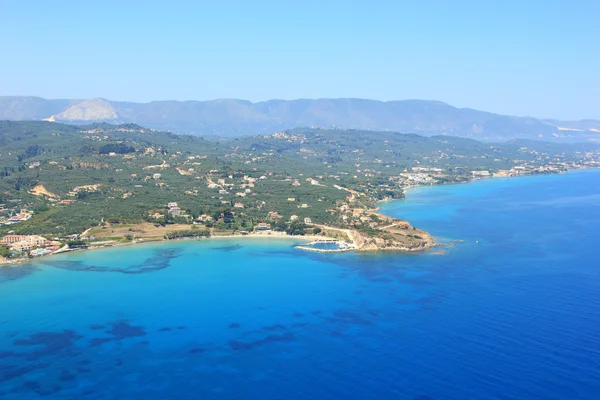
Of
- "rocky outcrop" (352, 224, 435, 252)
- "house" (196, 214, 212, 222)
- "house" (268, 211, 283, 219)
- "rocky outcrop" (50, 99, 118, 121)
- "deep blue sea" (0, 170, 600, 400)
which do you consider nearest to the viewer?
"deep blue sea" (0, 170, 600, 400)

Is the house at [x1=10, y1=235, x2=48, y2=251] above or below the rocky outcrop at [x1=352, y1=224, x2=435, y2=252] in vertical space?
below

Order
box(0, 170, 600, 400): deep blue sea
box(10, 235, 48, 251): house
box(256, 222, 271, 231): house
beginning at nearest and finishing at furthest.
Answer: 1. box(0, 170, 600, 400): deep blue sea
2. box(10, 235, 48, 251): house
3. box(256, 222, 271, 231): house

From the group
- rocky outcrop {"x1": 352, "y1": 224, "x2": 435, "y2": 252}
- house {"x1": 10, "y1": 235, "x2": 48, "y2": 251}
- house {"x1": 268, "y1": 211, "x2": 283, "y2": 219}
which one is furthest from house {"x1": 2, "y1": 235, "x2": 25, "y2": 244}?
rocky outcrop {"x1": 352, "y1": 224, "x2": 435, "y2": 252}

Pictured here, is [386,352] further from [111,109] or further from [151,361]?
[111,109]

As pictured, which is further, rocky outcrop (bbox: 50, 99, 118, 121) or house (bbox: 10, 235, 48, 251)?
rocky outcrop (bbox: 50, 99, 118, 121)

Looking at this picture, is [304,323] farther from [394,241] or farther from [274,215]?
[274,215]

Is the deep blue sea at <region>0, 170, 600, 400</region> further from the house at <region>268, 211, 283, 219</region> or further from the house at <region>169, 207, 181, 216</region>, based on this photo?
the house at <region>268, 211, 283, 219</region>

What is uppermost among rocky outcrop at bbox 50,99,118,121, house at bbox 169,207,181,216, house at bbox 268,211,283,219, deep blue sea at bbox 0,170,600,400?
rocky outcrop at bbox 50,99,118,121

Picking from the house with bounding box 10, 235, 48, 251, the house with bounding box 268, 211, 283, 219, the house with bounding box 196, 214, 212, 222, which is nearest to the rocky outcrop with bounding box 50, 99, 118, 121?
the house with bounding box 196, 214, 212, 222

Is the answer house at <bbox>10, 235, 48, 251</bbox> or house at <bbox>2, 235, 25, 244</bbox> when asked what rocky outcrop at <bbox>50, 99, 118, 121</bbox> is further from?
house at <bbox>10, 235, 48, 251</bbox>

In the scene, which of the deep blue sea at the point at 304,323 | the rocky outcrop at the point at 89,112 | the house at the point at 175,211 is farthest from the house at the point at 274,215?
the rocky outcrop at the point at 89,112
